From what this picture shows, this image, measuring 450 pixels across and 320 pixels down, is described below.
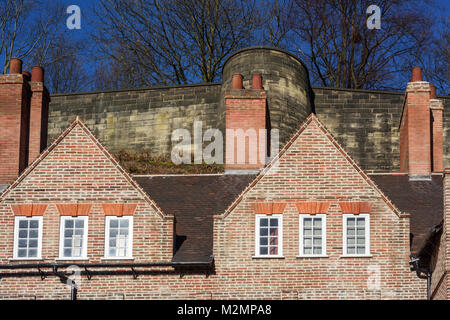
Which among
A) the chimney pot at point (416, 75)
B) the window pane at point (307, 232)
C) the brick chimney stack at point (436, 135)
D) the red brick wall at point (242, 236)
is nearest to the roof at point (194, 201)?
the red brick wall at point (242, 236)

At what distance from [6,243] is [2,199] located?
4.07 ft

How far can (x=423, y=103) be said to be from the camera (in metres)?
35.9

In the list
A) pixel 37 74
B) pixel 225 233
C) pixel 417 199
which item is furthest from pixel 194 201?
pixel 37 74

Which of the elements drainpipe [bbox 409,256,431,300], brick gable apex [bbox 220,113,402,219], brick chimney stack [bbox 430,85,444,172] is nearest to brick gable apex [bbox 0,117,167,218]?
brick gable apex [bbox 220,113,402,219]

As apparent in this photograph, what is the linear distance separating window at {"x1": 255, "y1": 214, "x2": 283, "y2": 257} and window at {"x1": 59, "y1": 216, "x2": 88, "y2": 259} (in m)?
4.48

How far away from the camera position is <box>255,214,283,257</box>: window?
28.9 metres

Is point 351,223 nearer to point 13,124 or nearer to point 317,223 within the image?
point 317,223

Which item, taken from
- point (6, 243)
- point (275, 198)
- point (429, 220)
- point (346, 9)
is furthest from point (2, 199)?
point (346, 9)

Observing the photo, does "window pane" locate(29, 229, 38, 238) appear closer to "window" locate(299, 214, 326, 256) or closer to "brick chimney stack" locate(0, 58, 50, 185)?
"brick chimney stack" locate(0, 58, 50, 185)

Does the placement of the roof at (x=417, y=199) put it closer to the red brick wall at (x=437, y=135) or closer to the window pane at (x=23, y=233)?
the red brick wall at (x=437, y=135)

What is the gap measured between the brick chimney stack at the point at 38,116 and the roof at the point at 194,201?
3510mm

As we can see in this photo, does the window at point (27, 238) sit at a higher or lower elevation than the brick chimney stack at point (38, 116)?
lower

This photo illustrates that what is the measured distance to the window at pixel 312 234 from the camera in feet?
94.7

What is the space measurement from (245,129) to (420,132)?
5611 mm
